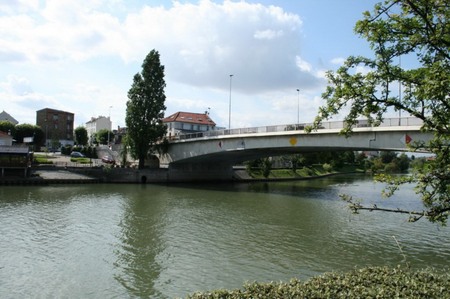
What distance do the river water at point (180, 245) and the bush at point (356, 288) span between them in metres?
1.04

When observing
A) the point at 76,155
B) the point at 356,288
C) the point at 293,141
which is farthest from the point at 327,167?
the point at 356,288

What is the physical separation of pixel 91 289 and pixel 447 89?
46.2 feet

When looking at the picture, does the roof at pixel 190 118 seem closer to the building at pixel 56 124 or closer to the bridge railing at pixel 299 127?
the building at pixel 56 124

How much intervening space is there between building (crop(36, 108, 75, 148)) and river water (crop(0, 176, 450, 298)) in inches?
3671

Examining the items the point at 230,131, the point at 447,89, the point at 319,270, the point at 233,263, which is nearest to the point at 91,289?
the point at 233,263

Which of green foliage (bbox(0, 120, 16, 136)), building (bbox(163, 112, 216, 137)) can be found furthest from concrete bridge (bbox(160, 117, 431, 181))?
green foliage (bbox(0, 120, 16, 136))

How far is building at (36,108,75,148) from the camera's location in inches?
4916

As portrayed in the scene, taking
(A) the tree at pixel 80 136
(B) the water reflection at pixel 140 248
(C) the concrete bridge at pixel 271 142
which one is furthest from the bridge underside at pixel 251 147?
(A) the tree at pixel 80 136

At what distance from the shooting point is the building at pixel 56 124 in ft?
410

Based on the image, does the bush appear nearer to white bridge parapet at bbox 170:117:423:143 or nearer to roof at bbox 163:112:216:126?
white bridge parapet at bbox 170:117:423:143

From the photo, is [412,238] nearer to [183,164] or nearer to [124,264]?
[124,264]

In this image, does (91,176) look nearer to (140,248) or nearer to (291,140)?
(291,140)

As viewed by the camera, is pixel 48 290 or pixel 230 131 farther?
pixel 230 131

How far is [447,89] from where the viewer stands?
7309mm
